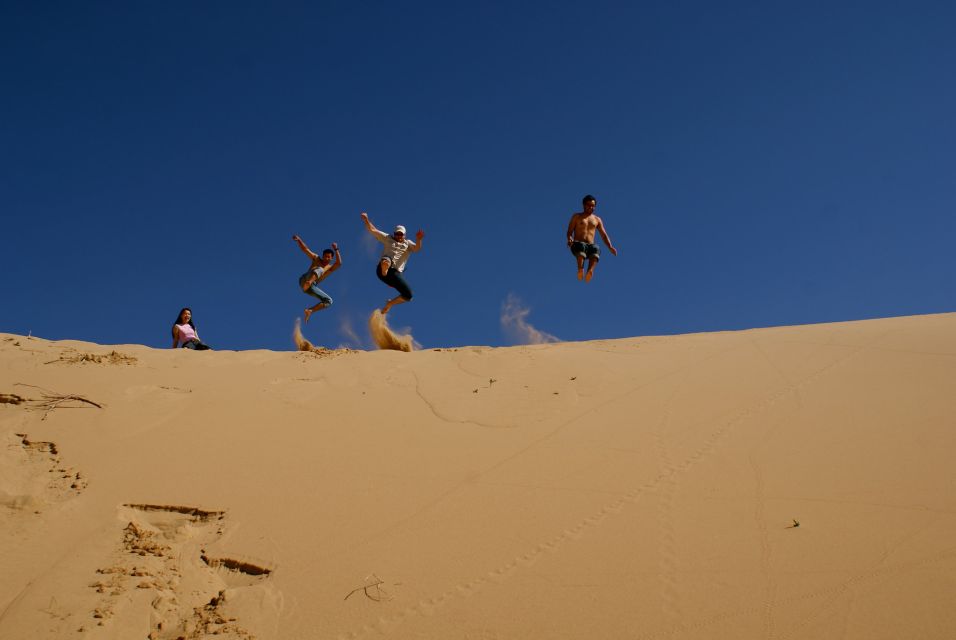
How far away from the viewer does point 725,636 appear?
2484 mm

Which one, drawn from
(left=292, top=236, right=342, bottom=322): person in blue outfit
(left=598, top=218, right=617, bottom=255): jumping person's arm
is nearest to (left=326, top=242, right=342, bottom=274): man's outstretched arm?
(left=292, top=236, right=342, bottom=322): person in blue outfit

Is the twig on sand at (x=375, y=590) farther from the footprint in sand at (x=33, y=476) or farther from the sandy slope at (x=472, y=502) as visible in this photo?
the footprint in sand at (x=33, y=476)

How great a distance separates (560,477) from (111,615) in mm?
2519

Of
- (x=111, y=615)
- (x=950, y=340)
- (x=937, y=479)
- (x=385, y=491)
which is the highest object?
(x=950, y=340)

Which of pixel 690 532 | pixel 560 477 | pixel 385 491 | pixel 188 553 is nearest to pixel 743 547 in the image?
pixel 690 532

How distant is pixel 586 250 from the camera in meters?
9.49

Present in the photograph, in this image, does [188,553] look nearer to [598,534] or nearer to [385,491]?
[385,491]

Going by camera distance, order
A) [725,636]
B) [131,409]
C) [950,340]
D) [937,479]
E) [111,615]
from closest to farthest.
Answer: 1. [725,636]
2. [111,615]
3. [937,479]
4. [131,409]
5. [950,340]

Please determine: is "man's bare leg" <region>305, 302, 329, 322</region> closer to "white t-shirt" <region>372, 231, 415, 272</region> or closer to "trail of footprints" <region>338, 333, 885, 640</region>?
"white t-shirt" <region>372, 231, 415, 272</region>

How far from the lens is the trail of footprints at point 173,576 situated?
104 inches

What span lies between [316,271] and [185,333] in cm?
216

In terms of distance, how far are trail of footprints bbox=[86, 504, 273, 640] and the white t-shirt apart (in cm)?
564

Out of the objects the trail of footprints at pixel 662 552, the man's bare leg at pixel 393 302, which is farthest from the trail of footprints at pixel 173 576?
the man's bare leg at pixel 393 302

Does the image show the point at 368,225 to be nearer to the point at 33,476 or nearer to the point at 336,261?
Result: the point at 336,261
